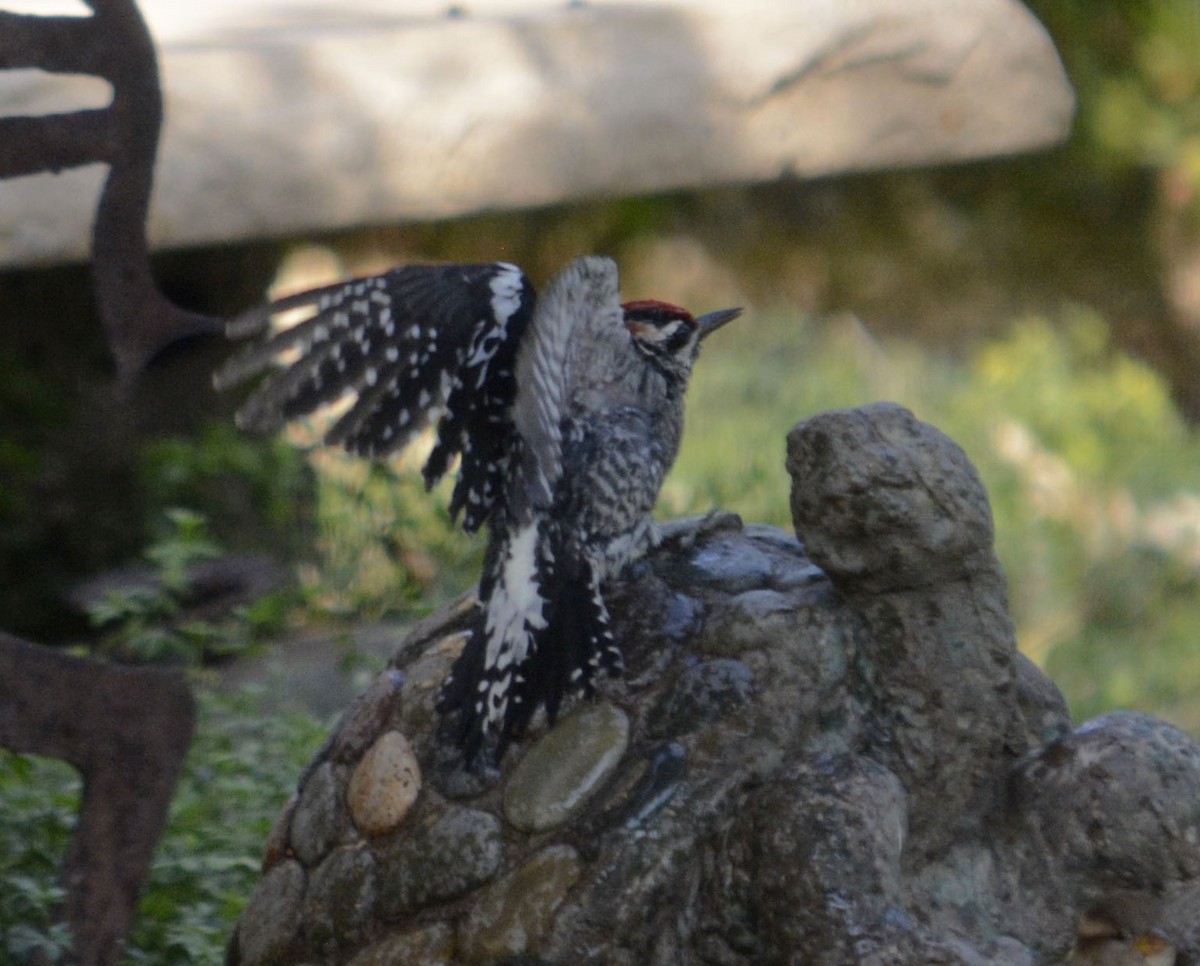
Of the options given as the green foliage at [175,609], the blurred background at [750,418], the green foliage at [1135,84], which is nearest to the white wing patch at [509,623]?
the blurred background at [750,418]

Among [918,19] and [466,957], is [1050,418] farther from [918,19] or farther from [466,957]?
[466,957]

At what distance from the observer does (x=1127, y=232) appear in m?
8.12

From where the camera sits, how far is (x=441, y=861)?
215 cm

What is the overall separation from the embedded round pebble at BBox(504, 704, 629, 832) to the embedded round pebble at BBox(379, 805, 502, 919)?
49mm

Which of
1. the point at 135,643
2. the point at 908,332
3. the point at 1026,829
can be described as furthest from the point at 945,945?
the point at 908,332

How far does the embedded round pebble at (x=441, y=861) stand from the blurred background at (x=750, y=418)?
0.63 meters

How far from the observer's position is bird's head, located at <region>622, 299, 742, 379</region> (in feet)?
8.48

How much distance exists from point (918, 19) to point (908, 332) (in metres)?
2.49

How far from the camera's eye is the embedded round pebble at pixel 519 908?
2.06 m

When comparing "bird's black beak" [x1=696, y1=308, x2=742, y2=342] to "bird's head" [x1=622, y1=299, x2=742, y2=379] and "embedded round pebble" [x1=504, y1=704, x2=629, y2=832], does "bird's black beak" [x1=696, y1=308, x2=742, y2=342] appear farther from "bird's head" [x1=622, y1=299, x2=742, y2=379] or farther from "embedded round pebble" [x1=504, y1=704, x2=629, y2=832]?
"embedded round pebble" [x1=504, y1=704, x2=629, y2=832]

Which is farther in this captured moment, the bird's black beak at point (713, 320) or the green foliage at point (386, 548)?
the green foliage at point (386, 548)

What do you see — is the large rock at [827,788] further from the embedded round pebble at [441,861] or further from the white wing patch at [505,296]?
the white wing patch at [505,296]

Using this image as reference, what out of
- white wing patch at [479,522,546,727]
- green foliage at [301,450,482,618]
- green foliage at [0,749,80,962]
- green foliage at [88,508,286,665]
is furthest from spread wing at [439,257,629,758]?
green foliage at [301,450,482,618]

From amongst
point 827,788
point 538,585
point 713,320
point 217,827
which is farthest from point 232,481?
point 827,788
